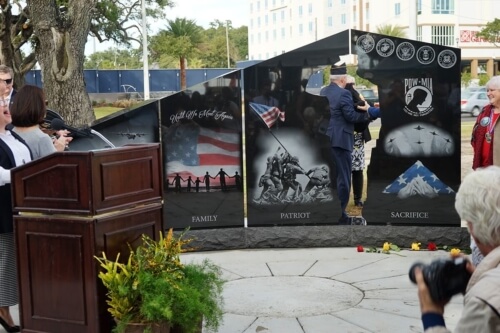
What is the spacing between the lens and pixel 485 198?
8.22 ft

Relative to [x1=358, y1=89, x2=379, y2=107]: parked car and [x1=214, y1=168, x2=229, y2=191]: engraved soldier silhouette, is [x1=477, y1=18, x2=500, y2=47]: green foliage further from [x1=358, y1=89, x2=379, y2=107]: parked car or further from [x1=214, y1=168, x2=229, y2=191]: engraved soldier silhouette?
[x1=214, y1=168, x2=229, y2=191]: engraved soldier silhouette

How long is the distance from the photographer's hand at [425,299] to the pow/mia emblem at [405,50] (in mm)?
5923

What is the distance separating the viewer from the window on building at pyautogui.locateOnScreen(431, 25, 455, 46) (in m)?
75.1

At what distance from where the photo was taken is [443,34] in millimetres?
75438

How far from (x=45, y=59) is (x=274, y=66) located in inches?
242

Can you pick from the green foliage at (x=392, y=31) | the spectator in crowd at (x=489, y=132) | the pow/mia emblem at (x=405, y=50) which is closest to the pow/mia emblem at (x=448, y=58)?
the pow/mia emblem at (x=405, y=50)

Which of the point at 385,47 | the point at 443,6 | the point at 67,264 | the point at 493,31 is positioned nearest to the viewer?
the point at 67,264

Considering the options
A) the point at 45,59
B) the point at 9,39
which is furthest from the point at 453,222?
the point at 9,39

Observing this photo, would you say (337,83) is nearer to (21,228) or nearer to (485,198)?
(21,228)

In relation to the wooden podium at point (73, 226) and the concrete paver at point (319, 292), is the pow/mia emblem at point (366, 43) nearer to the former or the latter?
the concrete paver at point (319, 292)

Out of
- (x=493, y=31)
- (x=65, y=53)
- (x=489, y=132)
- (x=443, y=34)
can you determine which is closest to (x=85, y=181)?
(x=489, y=132)

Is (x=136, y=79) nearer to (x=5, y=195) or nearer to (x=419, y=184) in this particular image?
(x=419, y=184)

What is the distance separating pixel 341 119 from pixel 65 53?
6.36m

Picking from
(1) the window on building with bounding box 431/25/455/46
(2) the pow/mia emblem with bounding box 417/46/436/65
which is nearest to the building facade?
(1) the window on building with bounding box 431/25/455/46
